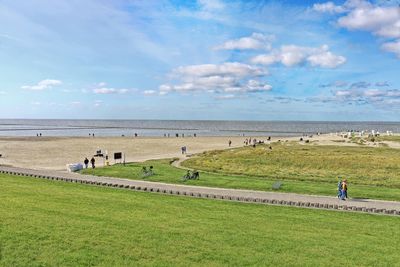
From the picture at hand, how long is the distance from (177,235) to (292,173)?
27784mm

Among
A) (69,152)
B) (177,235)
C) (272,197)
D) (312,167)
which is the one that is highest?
(177,235)

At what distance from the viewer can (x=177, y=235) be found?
1548 cm

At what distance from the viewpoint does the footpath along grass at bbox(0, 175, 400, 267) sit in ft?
42.9

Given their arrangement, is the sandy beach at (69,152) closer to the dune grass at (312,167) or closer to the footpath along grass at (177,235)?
the dune grass at (312,167)

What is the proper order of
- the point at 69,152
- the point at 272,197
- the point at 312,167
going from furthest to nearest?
1. the point at 69,152
2. the point at 312,167
3. the point at 272,197

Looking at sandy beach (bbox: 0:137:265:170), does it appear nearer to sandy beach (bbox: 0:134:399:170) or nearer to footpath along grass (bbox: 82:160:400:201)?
sandy beach (bbox: 0:134:399:170)

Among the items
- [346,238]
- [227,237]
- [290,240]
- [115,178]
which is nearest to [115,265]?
[227,237]

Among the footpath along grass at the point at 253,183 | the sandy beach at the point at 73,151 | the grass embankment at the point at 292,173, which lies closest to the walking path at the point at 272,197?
the footpath along grass at the point at 253,183

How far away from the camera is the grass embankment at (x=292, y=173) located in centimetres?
3141

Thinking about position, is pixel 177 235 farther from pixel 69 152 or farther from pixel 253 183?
pixel 69 152

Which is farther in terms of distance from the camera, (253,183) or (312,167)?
(312,167)

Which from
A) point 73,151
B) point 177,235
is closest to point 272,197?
point 177,235

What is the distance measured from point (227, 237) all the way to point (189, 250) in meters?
2.36

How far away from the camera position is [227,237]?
51.8 feet
